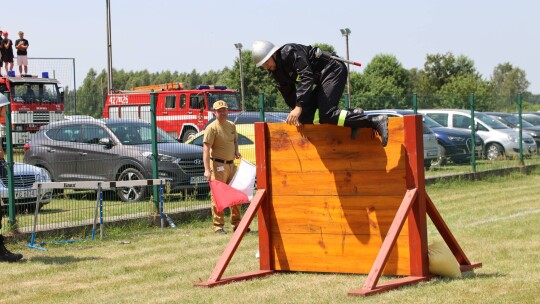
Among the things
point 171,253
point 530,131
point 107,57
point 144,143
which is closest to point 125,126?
point 144,143

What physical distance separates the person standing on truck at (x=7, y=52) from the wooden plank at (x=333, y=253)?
25379mm

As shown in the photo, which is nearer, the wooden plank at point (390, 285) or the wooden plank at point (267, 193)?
the wooden plank at point (390, 285)

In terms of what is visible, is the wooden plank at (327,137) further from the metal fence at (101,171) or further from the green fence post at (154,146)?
the green fence post at (154,146)

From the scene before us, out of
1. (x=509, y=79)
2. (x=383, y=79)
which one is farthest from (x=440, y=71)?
(x=509, y=79)

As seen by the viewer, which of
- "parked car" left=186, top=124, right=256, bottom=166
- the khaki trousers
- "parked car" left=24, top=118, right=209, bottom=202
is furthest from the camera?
"parked car" left=186, top=124, right=256, bottom=166

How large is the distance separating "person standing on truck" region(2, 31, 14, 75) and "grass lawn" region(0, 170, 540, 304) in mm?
20185

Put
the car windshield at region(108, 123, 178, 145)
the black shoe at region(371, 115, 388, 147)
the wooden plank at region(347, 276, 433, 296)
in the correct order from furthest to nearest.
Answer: the car windshield at region(108, 123, 178, 145), the black shoe at region(371, 115, 388, 147), the wooden plank at region(347, 276, 433, 296)

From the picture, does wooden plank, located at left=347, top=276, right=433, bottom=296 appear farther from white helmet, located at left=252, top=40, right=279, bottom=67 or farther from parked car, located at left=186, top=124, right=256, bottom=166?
parked car, located at left=186, top=124, right=256, bottom=166

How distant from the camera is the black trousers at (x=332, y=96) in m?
8.66

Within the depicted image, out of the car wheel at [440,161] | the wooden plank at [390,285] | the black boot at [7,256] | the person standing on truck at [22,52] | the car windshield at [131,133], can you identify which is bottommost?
the black boot at [7,256]

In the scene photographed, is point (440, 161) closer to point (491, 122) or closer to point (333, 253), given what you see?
point (491, 122)

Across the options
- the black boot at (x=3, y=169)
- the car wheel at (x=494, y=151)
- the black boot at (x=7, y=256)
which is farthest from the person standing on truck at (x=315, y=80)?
the car wheel at (x=494, y=151)

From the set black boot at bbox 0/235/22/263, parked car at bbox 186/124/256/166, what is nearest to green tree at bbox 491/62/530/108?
parked car at bbox 186/124/256/166

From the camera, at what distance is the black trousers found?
8.66m
